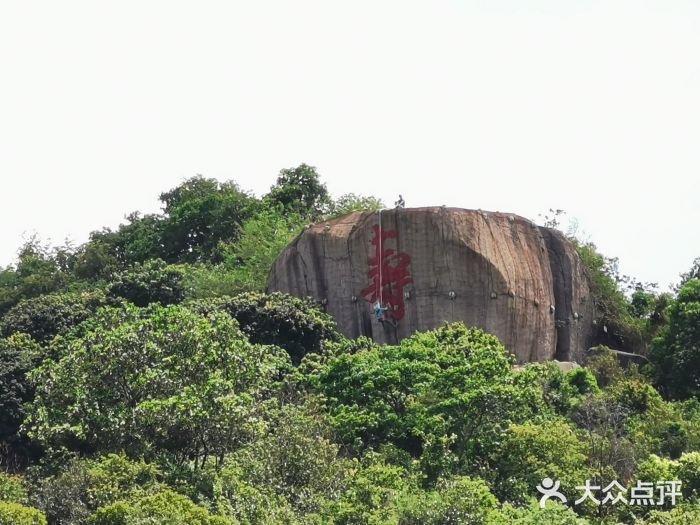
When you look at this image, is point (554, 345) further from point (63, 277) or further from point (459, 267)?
point (63, 277)

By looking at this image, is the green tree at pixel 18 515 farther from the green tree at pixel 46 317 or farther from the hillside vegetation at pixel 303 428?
the green tree at pixel 46 317

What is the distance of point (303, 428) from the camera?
25516mm

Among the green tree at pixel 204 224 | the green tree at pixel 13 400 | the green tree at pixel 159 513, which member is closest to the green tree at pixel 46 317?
the green tree at pixel 13 400

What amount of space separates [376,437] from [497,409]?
2413mm

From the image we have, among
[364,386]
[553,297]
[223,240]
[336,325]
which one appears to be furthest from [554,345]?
[223,240]

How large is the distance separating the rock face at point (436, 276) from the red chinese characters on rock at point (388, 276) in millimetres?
24

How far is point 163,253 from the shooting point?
49.8m

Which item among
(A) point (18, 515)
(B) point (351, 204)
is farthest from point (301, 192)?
(A) point (18, 515)

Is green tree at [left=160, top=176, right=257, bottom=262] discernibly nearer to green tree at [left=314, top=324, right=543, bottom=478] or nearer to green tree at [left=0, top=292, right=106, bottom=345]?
Result: green tree at [left=0, top=292, right=106, bottom=345]

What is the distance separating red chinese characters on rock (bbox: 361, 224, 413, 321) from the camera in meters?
36.1

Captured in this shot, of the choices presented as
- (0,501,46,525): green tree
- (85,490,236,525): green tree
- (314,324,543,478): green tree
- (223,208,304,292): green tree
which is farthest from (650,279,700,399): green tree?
(0,501,46,525): green tree

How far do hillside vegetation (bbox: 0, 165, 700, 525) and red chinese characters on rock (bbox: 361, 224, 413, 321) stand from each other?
6.21ft

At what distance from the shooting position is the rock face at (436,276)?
118 ft

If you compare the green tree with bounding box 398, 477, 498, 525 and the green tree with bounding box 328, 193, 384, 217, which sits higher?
the green tree with bounding box 328, 193, 384, 217
